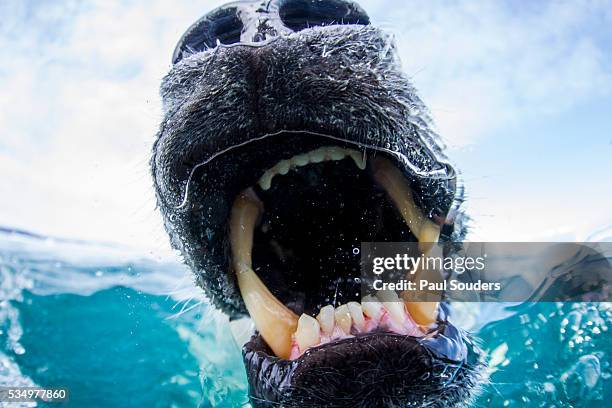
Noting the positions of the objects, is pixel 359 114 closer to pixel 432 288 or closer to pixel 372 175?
pixel 372 175

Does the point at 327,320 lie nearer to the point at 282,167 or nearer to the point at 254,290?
the point at 254,290

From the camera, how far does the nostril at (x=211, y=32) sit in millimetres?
3184

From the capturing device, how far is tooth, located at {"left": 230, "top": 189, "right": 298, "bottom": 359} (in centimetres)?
279

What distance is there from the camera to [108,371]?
741 centimetres

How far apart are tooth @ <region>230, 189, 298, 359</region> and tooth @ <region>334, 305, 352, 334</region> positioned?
0.32 m

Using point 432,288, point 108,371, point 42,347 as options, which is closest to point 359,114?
point 432,288

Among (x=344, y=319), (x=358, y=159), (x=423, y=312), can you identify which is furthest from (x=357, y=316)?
(x=358, y=159)

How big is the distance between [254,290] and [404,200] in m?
0.94

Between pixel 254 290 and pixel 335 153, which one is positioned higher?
pixel 335 153

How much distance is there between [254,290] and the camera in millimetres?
2967

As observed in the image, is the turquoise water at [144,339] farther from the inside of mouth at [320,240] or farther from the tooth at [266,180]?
the tooth at [266,180]

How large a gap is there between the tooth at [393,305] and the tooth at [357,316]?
0.15 meters

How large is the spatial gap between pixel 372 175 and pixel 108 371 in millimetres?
5921
